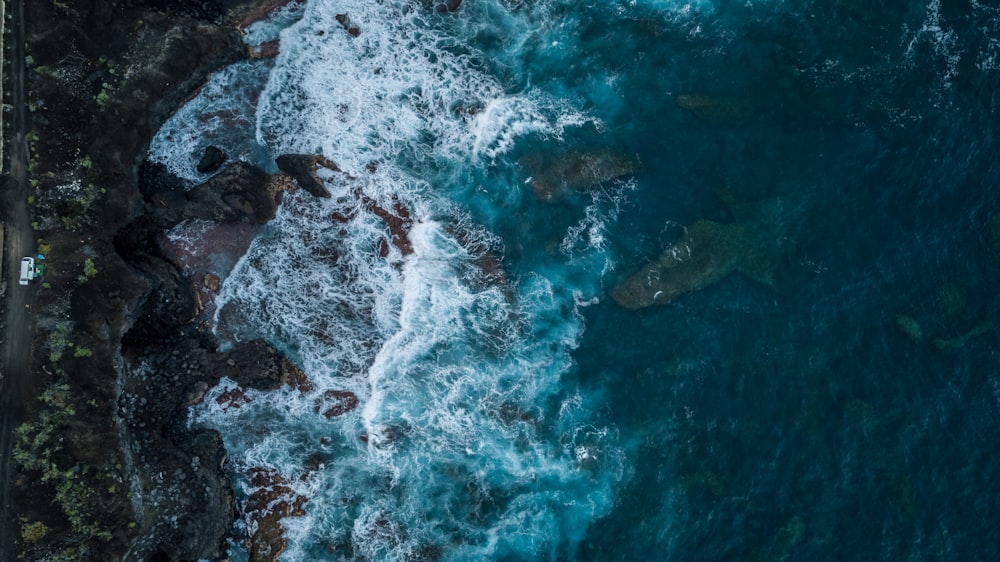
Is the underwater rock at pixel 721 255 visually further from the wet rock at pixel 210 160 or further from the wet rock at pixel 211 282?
the wet rock at pixel 210 160

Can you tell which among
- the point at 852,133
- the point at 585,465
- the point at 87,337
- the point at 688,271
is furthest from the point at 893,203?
the point at 87,337

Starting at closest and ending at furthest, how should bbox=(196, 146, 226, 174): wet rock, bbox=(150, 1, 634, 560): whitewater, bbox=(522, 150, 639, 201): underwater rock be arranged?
1. bbox=(196, 146, 226, 174): wet rock
2. bbox=(150, 1, 634, 560): whitewater
3. bbox=(522, 150, 639, 201): underwater rock

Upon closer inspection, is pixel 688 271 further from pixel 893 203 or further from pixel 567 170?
pixel 893 203

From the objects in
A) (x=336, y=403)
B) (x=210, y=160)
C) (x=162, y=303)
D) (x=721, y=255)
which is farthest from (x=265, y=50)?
(x=721, y=255)

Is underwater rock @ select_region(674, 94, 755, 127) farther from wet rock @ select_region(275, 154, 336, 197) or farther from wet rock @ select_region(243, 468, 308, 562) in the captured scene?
wet rock @ select_region(243, 468, 308, 562)

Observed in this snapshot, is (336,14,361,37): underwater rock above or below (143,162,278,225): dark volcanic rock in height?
above

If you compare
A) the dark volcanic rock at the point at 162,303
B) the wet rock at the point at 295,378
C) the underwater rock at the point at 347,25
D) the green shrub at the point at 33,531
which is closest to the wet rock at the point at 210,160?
the dark volcanic rock at the point at 162,303

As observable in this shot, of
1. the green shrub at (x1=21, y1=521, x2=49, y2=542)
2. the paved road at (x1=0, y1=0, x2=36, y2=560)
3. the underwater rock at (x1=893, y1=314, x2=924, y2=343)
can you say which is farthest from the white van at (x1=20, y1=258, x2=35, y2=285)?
the underwater rock at (x1=893, y1=314, x2=924, y2=343)
